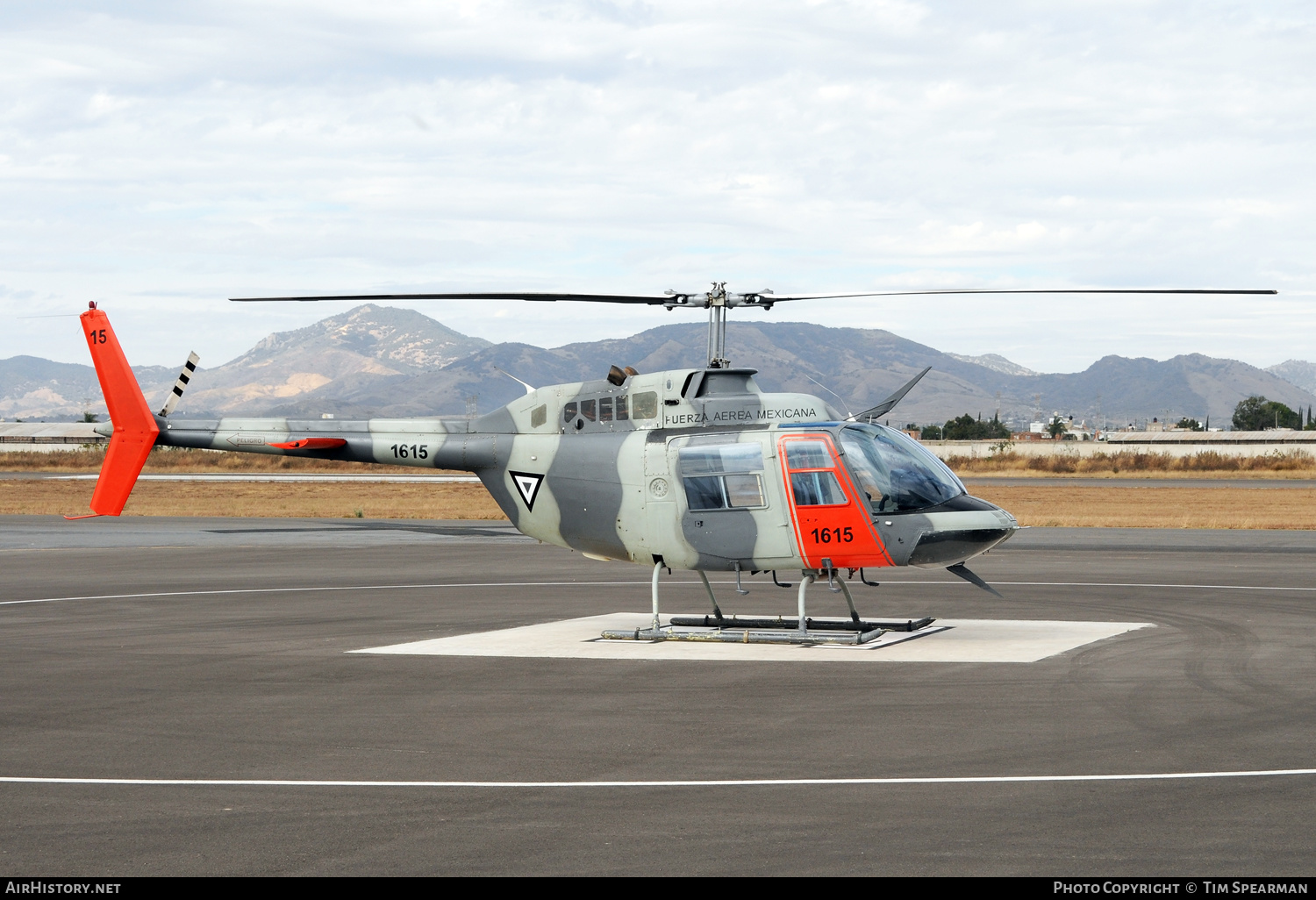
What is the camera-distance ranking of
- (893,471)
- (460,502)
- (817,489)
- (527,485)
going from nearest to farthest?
(893,471) → (817,489) → (527,485) → (460,502)

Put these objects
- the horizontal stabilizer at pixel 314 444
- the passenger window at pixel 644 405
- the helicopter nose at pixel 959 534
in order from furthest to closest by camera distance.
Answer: the horizontal stabilizer at pixel 314 444 → the passenger window at pixel 644 405 → the helicopter nose at pixel 959 534

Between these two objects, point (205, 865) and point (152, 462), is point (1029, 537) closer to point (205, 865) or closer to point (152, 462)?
point (205, 865)

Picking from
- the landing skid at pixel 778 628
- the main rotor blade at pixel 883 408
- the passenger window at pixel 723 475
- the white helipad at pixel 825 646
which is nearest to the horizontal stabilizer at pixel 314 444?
the white helipad at pixel 825 646

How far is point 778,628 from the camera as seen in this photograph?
65.8 ft

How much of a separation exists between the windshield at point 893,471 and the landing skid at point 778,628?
4.38 feet

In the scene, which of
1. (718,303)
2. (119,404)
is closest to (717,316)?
(718,303)

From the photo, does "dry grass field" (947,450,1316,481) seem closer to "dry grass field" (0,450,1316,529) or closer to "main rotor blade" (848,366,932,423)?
"dry grass field" (0,450,1316,529)

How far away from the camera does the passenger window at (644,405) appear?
20.4 meters

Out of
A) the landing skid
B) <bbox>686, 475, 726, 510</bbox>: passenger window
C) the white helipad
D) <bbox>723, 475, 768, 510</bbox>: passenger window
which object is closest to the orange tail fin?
the white helipad

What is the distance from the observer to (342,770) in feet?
36.7

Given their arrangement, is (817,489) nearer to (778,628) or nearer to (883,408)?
(883,408)

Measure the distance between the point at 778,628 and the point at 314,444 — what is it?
1429cm

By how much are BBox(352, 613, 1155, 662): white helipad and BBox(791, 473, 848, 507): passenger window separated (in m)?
2.10

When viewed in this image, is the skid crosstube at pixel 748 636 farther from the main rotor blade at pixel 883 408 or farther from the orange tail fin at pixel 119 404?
the orange tail fin at pixel 119 404
